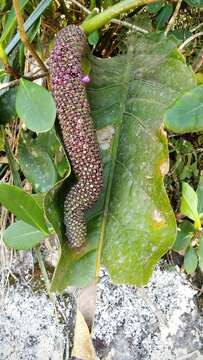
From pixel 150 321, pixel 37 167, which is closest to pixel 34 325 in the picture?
pixel 150 321

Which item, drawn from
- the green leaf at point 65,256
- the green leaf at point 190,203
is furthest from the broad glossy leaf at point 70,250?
the green leaf at point 190,203

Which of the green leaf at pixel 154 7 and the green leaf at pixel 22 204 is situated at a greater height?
the green leaf at pixel 154 7

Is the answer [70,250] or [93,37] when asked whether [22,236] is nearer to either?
[70,250]

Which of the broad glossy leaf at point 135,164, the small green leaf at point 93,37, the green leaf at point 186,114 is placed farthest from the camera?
the small green leaf at point 93,37

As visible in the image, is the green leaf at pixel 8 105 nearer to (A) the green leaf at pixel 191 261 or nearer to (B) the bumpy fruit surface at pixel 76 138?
(B) the bumpy fruit surface at pixel 76 138

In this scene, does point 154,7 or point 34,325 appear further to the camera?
point 34,325

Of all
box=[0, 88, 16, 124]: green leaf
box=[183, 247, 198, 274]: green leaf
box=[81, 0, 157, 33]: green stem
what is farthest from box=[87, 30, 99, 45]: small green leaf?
box=[183, 247, 198, 274]: green leaf
